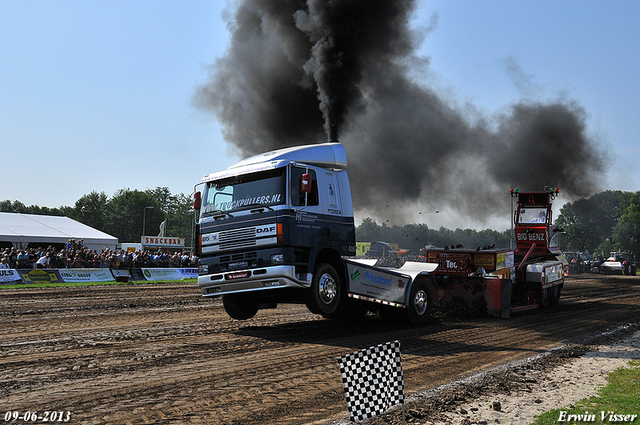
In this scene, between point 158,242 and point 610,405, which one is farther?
point 158,242

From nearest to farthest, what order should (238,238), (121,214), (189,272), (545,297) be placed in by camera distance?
(238,238) → (545,297) → (189,272) → (121,214)

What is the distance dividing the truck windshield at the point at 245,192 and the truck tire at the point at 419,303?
3.71m

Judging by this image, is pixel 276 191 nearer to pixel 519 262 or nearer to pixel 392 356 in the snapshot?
pixel 392 356

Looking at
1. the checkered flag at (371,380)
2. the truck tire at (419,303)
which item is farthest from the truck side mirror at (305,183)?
the checkered flag at (371,380)

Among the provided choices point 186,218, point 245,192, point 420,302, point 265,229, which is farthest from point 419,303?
point 186,218

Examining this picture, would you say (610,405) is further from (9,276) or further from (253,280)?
(9,276)

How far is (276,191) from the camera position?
347 inches

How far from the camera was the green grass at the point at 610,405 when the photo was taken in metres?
4.64

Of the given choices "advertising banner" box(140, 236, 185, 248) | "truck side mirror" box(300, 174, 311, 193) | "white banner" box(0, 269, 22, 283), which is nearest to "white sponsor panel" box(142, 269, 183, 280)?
"white banner" box(0, 269, 22, 283)

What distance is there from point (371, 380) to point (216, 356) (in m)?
3.78

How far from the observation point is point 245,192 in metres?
9.15

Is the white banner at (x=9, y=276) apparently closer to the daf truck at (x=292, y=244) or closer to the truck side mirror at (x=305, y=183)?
the daf truck at (x=292, y=244)

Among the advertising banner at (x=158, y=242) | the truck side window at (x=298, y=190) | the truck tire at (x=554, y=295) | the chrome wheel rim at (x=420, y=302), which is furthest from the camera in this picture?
the advertising banner at (x=158, y=242)

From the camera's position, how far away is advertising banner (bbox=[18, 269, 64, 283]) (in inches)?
860
